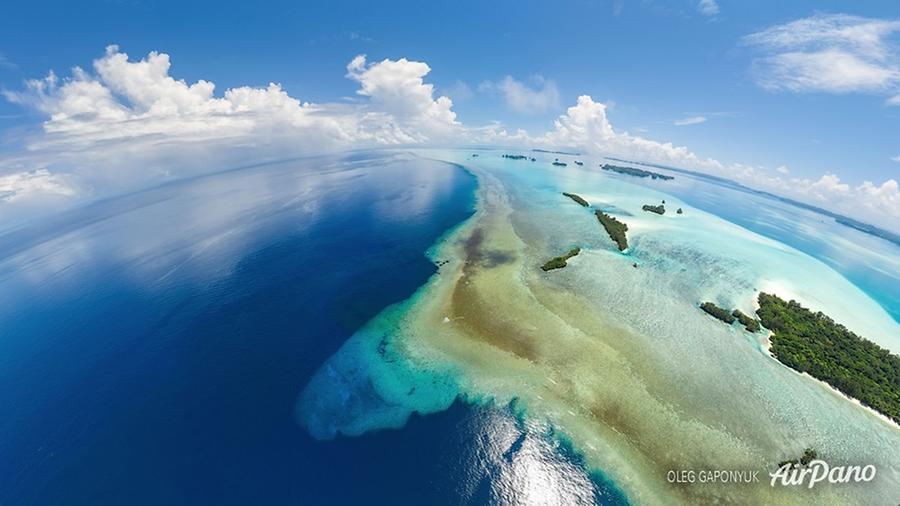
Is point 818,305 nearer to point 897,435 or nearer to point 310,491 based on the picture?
point 897,435

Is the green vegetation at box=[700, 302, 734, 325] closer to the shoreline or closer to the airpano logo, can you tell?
the shoreline

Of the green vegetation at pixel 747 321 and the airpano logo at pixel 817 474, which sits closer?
the airpano logo at pixel 817 474

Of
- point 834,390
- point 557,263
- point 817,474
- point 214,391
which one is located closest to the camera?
point 817,474

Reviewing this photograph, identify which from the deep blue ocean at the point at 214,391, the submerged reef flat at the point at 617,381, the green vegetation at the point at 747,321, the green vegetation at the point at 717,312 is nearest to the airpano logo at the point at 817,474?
the submerged reef flat at the point at 617,381

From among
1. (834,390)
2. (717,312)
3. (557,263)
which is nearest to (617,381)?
(834,390)

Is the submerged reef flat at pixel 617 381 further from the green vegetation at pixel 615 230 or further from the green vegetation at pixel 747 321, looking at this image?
the green vegetation at pixel 615 230

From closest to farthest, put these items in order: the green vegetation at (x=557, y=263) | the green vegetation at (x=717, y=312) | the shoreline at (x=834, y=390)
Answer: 1. the shoreline at (x=834, y=390)
2. the green vegetation at (x=717, y=312)
3. the green vegetation at (x=557, y=263)

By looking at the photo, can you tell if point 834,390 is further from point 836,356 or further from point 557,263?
point 557,263

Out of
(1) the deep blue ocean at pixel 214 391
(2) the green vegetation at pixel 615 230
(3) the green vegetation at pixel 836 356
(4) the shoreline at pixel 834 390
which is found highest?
(2) the green vegetation at pixel 615 230
